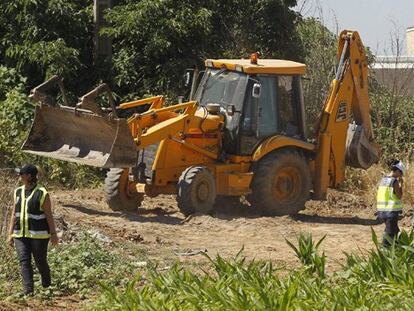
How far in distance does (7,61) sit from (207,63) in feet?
22.7

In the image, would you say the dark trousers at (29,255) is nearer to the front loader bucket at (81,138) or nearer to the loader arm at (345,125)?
the front loader bucket at (81,138)

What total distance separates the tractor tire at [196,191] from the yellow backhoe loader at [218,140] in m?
0.02

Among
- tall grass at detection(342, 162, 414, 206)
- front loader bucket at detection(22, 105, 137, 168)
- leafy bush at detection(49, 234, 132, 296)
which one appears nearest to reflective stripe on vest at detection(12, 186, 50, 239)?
leafy bush at detection(49, 234, 132, 296)

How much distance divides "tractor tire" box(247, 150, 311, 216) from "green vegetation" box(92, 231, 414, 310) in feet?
20.9

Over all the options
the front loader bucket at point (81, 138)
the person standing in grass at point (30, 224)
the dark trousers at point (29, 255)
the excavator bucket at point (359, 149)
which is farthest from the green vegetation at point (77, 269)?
the excavator bucket at point (359, 149)

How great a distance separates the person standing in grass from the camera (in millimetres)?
10625

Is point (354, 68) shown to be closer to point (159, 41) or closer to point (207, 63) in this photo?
point (207, 63)

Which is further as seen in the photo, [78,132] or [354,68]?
[354,68]

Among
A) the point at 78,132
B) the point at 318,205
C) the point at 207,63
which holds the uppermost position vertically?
the point at 207,63

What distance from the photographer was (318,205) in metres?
19.5

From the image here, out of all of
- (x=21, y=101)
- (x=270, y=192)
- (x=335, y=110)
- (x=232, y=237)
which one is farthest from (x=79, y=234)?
(x=21, y=101)

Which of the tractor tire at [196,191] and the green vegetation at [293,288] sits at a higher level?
the tractor tire at [196,191]

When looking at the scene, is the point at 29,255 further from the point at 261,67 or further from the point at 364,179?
the point at 364,179

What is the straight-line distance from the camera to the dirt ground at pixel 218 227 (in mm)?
14109
